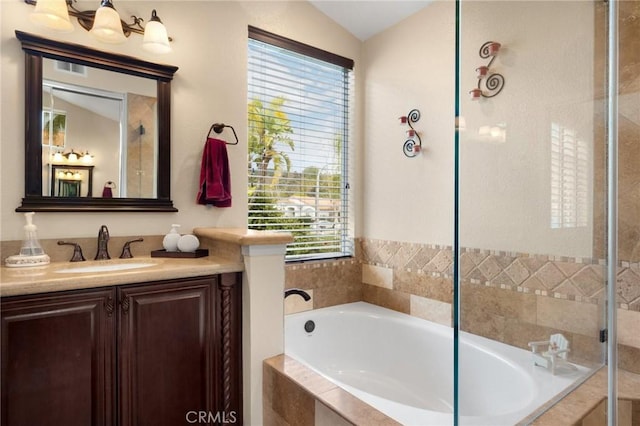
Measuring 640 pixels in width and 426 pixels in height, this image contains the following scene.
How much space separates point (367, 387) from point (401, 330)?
448 mm

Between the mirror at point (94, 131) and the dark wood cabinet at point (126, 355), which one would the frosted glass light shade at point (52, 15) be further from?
the dark wood cabinet at point (126, 355)

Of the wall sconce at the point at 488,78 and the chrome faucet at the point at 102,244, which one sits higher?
the wall sconce at the point at 488,78

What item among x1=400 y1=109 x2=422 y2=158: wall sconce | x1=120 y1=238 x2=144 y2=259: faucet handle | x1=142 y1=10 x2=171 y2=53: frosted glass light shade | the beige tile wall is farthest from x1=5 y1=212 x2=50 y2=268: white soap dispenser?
x1=400 y1=109 x2=422 y2=158: wall sconce

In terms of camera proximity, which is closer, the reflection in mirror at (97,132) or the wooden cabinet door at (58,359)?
the wooden cabinet door at (58,359)

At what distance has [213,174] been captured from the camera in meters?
2.15

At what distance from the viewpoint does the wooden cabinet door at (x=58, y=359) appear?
1.25 metres

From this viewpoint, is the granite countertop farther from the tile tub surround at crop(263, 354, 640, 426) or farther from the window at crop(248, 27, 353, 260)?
the window at crop(248, 27, 353, 260)

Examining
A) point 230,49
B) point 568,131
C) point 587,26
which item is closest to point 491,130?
point 568,131

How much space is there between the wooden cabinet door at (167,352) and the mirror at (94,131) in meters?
0.68

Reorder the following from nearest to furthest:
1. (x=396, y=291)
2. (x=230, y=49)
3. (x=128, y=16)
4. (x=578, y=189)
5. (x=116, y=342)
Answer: (x=116, y=342) → (x=578, y=189) → (x=128, y=16) → (x=230, y=49) → (x=396, y=291)

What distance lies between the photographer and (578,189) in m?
1.59

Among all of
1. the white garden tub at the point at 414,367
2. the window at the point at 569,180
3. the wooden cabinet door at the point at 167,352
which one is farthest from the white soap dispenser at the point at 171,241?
the window at the point at 569,180

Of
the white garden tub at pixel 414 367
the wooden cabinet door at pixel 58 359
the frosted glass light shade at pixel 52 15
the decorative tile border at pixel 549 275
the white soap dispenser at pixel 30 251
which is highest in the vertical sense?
the frosted glass light shade at pixel 52 15

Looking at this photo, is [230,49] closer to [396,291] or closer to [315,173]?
[315,173]
